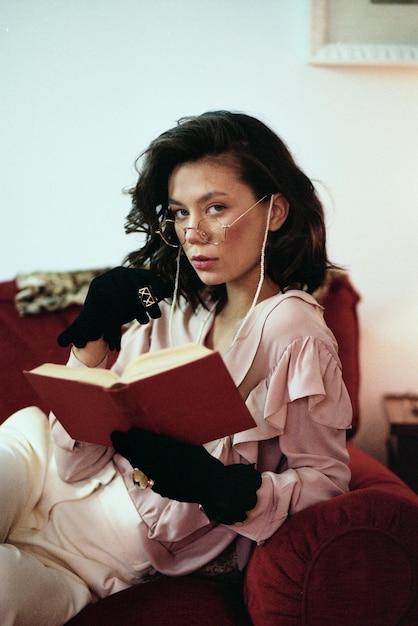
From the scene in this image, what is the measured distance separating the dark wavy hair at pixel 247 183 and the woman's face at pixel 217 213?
0.02 meters

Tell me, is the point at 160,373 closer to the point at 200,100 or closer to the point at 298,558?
the point at 298,558

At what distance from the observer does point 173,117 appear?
1.49 meters

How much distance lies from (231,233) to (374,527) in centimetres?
51

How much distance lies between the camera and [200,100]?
4.89ft

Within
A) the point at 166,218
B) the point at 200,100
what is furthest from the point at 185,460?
the point at 200,100

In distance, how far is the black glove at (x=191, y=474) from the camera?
2.78 feet

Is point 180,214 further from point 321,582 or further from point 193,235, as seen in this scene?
point 321,582

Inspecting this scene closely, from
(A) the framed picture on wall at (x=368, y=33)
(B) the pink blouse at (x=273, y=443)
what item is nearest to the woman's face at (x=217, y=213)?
(B) the pink blouse at (x=273, y=443)

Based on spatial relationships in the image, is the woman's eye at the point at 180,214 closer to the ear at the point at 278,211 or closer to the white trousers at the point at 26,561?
the ear at the point at 278,211

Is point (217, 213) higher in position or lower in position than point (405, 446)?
higher

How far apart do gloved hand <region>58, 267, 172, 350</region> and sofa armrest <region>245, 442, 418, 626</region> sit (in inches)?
16.9

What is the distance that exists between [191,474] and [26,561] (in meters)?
0.32

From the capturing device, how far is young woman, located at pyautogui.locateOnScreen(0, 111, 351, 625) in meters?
0.95

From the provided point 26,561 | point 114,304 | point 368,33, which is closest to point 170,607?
point 26,561
